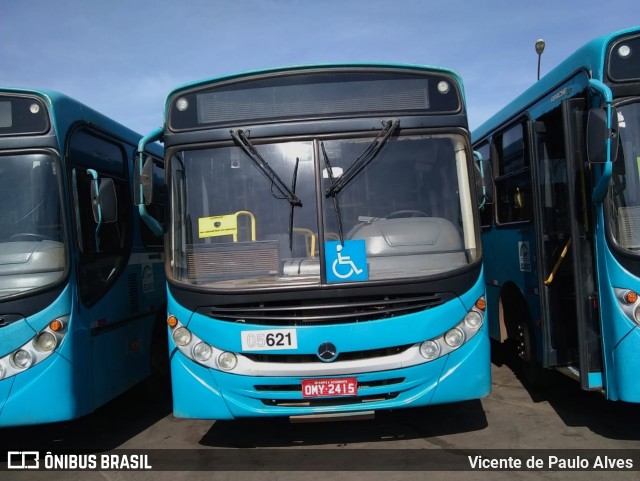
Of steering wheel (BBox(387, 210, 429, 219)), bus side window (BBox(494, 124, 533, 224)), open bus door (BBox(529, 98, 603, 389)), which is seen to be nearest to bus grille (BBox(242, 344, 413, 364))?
steering wheel (BBox(387, 210, 429, 219))

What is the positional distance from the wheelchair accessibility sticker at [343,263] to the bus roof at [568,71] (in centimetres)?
234

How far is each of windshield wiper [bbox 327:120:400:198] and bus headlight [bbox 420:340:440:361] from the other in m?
1.36

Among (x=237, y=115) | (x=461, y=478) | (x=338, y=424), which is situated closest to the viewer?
(x=461, y=478)

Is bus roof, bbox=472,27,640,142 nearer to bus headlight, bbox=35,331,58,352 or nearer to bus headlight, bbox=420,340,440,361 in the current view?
bus headlight, bbox=420,340,440,361

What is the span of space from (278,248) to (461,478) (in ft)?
7.03

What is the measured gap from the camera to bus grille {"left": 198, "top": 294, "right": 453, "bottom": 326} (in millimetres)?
4465

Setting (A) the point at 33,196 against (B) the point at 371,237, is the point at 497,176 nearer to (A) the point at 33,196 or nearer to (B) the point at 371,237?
(B) the point at 371,237

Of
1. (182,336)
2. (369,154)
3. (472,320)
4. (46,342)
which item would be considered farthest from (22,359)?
(472,320)

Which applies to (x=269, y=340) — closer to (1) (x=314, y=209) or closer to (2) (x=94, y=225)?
(1) (x=314, y=209)

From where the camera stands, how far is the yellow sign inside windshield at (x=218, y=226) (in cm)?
481

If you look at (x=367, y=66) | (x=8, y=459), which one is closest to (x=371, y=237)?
(x=367, y=66)

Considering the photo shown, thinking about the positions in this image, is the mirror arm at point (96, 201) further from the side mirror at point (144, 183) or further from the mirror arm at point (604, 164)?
the mirror arm at point (604, 164)

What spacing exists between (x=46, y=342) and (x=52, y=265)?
24.2 inches

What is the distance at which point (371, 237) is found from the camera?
4.73m
